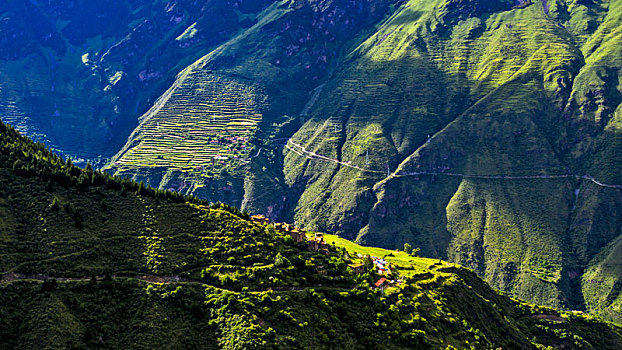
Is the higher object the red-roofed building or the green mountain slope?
the green mountain slope

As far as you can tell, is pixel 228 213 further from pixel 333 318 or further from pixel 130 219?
pixel 333 318

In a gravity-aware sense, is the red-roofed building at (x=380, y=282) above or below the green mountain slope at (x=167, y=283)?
below

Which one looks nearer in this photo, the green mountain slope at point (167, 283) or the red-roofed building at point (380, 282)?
the green mountain slope at point (167, 283)

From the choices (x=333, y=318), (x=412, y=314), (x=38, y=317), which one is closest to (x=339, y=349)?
(x=333, y=318)

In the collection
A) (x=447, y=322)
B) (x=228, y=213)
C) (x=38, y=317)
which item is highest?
(x=38, y=317)

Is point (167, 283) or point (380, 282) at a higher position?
point (167, 283)

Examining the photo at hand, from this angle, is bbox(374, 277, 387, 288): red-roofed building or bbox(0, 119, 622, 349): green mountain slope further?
bbox(374, 277, 387, 288): red-roofed building

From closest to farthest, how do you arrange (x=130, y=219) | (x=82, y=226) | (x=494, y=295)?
(x=82, y=226)
(x=130, y=219)
(x=494, y=295)

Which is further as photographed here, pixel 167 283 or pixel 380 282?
pixel 380 282
